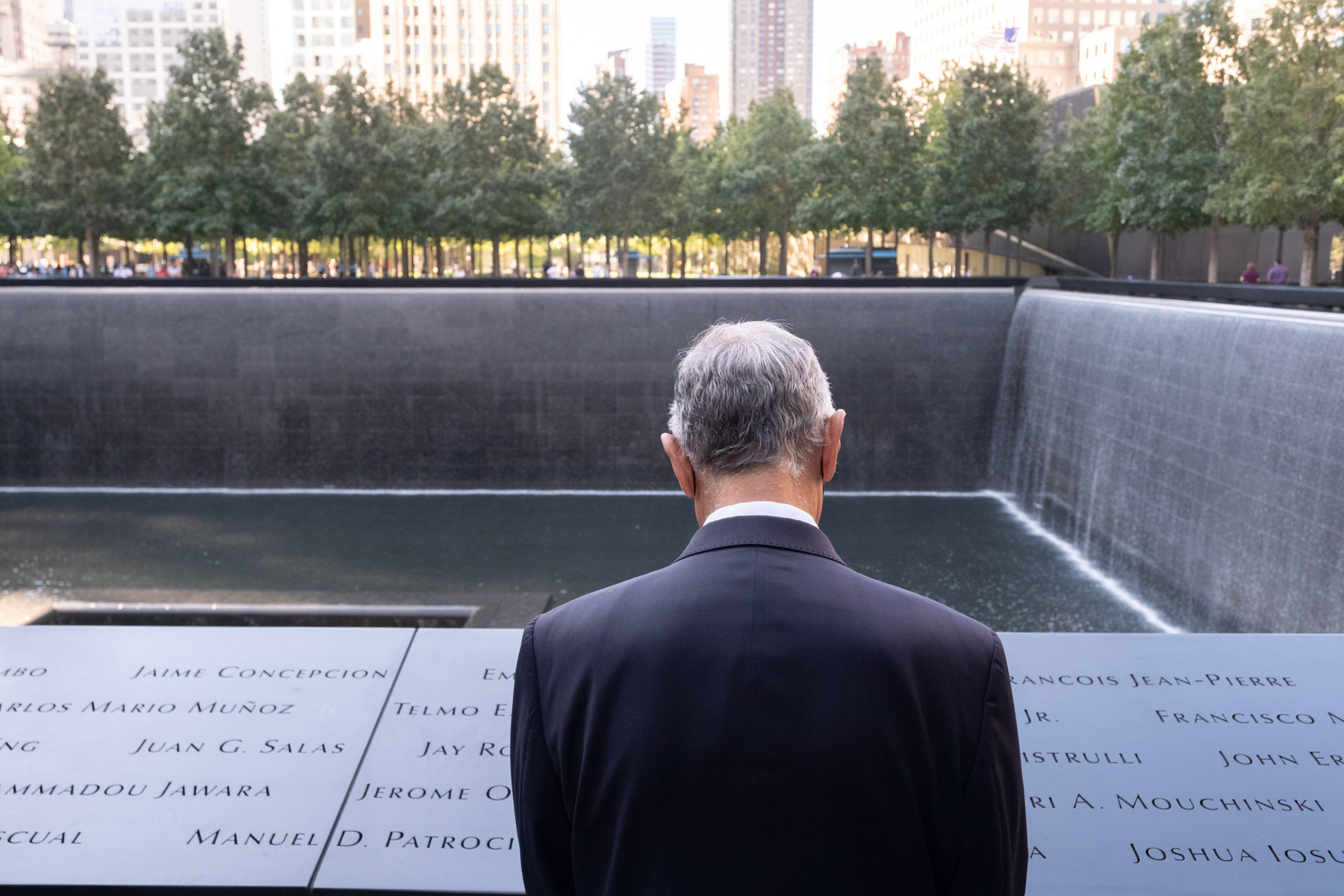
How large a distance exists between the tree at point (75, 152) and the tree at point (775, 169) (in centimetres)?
1474

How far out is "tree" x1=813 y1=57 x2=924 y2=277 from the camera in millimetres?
26516

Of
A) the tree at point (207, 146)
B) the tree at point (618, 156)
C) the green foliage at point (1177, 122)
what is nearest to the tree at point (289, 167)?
the tree at point (207, 146)

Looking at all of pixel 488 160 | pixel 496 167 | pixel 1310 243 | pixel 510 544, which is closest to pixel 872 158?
pixel 496 167

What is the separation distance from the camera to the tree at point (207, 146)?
25594 mm

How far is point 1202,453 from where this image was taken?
9930 mm

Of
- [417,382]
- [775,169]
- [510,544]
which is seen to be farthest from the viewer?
[775,169]

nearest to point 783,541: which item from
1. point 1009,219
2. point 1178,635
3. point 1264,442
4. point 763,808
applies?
point 763,808

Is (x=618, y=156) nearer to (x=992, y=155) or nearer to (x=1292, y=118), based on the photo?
(x=992, y=155)

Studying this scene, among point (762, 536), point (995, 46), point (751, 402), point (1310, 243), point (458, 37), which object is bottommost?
point (762, 536)

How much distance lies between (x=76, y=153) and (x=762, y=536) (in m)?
29.2

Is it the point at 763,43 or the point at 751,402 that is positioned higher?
the point at 763,43

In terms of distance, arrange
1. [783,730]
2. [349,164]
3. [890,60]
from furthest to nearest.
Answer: [890,60] < [349,164] < [783,730]

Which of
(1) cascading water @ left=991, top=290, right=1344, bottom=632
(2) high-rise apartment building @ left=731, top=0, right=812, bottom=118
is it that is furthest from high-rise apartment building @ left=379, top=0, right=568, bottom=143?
(2) high-rise apartment building @ left=731, top=0, right=812, bottom=118

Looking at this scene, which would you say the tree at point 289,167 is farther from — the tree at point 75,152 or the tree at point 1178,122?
the tree at point 1178,122
